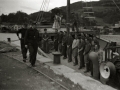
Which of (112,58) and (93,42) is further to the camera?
(93,42)

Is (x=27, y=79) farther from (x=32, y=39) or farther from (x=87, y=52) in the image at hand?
(x=87, y=52)

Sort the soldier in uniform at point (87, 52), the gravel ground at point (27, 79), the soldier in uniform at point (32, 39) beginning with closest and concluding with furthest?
1. the gravel ground at point (27, 79)
2. the soldier in uniform at point (87, 52)
3. the soldier in uniform at point (32, 39)

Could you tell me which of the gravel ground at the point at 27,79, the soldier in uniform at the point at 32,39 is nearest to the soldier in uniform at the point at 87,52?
the gravel ground at the point at 27,79

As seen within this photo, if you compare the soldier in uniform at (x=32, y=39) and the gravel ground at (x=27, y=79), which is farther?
the soldier in uniform at (x=32, y=39)

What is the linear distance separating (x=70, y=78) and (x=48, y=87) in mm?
1183

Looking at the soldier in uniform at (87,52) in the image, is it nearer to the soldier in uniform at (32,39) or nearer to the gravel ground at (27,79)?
the gravel ground at (27,79)

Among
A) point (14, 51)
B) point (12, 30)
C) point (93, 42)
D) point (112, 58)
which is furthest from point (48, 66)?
point (12, 30)

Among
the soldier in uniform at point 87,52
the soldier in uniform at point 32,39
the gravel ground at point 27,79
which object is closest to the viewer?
the gravel ground at point 27,79

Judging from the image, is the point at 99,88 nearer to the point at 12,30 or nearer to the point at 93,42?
the point at 93,42

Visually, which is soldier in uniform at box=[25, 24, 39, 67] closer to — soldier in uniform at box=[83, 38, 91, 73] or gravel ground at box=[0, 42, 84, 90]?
gravel ground at box=[0, 42, 84, 90]

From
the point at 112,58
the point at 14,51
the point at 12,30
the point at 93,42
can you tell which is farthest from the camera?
the point at 12,30

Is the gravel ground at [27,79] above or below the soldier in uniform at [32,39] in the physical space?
below

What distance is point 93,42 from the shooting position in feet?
26.3

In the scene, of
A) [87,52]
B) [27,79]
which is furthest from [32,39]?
[87,52]
